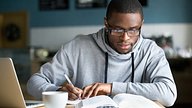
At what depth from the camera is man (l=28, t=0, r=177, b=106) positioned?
4.71 feet

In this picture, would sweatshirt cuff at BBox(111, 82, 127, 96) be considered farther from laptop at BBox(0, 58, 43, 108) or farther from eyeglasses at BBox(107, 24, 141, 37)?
laptop at BBox(0, 58, 43, 108)

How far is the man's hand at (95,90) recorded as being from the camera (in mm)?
1322

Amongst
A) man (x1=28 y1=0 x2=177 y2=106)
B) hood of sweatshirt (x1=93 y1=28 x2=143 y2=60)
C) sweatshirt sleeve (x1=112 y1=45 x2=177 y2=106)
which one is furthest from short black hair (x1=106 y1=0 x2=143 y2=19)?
sweatshirt sleeve (x1=112 y1=45 x2=177 y2=106)

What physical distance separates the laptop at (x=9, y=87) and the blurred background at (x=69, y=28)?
328 cm

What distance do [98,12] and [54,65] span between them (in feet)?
10.7

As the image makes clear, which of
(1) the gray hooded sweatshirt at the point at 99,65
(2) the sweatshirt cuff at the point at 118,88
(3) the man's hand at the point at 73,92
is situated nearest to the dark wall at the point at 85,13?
(1) the gray hooded sweatshirt at the point at 99,65

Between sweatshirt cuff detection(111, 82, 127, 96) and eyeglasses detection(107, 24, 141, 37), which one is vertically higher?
eyeglasses detection(107, 24, 141, 37)

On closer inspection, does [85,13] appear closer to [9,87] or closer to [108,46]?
[108,46]

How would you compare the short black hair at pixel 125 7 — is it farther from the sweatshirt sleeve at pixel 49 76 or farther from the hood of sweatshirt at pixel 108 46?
the sweatshirt sleeve at pixel 49 76

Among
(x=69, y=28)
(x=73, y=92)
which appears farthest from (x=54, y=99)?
(x=69, y=28)

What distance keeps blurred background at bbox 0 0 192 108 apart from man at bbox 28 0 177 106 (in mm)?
2768

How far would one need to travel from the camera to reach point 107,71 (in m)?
1.65

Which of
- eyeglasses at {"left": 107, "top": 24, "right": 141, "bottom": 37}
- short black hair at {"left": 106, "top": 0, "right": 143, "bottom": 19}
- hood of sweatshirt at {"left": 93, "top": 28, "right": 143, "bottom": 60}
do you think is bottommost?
hood of sweatshirt at {"left": 93, "top": 28, "right": 143, "bottom": 60}

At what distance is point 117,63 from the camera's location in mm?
1646
